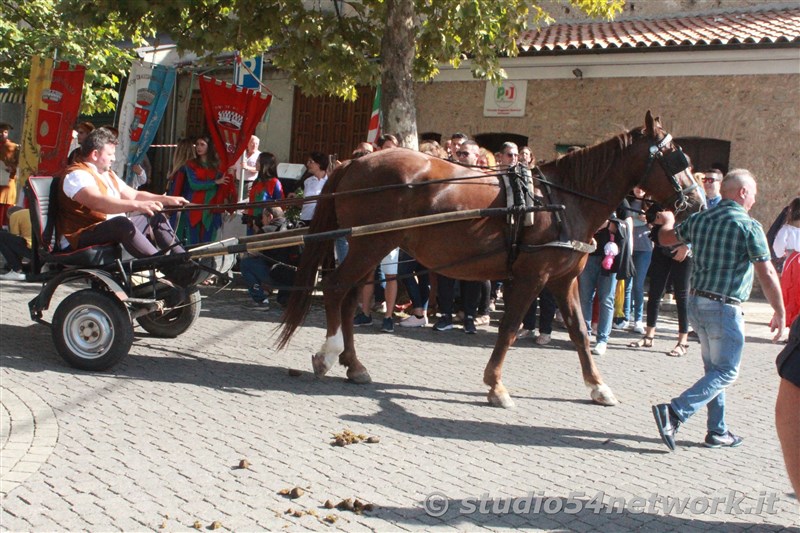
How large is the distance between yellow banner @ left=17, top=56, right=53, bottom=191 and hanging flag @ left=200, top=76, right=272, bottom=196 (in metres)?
2.52

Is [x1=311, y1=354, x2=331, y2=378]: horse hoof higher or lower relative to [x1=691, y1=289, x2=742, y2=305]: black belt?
lower

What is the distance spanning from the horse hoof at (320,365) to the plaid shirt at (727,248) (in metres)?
2.98

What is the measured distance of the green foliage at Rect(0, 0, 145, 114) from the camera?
18406mm

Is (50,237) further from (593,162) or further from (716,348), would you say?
(716,348)

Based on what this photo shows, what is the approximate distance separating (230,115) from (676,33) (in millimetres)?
8792

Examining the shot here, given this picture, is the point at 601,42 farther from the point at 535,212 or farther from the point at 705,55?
the point at 535,212

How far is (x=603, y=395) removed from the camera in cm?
722

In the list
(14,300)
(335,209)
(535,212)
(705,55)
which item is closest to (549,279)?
(535,212)

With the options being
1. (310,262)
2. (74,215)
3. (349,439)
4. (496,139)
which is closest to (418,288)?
(310,262)

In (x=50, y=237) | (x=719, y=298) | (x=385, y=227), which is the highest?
(x=385, y=227)

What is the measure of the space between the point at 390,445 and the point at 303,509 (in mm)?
1252

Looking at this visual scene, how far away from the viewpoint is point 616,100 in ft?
57.2

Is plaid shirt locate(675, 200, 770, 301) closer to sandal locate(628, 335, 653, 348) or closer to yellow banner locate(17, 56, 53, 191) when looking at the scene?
sandal locate(628, 335, 653, 348)

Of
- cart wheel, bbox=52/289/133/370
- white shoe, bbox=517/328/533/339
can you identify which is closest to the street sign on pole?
white shoe, bbox=517/328/533/339
